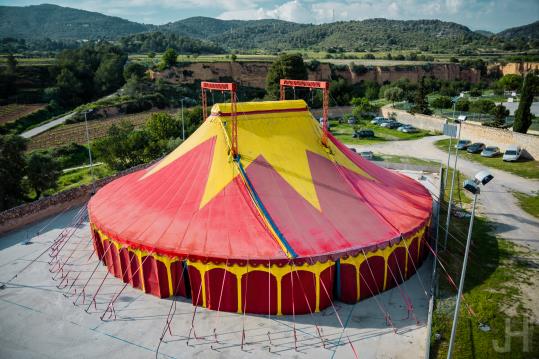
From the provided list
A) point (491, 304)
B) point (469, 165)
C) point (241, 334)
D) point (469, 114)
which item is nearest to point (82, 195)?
point (241, 334)

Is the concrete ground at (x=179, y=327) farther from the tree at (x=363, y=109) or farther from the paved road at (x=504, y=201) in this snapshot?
the tree at (x=363, y=109)

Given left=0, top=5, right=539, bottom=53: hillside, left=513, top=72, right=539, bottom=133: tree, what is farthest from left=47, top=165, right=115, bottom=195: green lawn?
left=0, top=5, right=539, bottom=53: hillside

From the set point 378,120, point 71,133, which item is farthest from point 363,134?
point 71,133

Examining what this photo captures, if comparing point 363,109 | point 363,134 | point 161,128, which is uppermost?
point 363,109

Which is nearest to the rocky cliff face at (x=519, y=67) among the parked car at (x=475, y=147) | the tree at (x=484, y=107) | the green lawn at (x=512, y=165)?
the tree at (x=484, y=107)

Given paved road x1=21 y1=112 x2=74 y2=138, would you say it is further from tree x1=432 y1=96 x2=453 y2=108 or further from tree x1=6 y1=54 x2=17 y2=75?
tree x1=432 y1=96 x2=453 y2=108

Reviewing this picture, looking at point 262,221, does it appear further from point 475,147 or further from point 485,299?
point 475,147

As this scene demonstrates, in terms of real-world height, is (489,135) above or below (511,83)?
below
